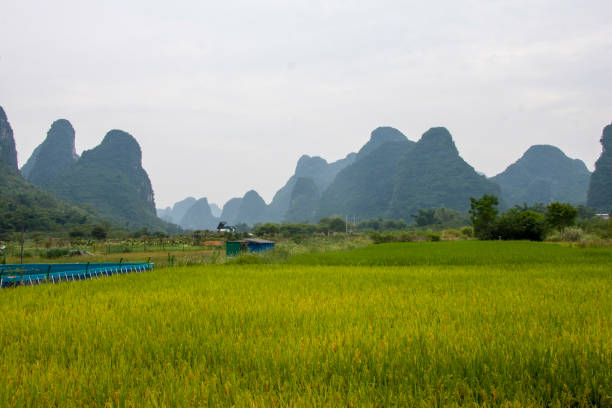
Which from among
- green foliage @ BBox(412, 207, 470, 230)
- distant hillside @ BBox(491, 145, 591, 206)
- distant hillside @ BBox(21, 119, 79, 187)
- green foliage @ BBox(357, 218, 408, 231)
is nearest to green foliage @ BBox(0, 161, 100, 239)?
distant hillside @ BBox(21, 119, 79, 187)

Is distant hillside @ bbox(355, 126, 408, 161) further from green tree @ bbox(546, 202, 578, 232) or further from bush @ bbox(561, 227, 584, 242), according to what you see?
bush @ bbox(561, 227, 584, 242)

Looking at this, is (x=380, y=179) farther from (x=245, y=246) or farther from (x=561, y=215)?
(x=245, y=246)

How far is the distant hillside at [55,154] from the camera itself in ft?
386

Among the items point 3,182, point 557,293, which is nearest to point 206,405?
point 557,293

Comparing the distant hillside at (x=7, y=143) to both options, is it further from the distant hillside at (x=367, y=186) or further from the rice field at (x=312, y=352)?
the rice field at (x=312, y=352)

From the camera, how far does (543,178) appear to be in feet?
489

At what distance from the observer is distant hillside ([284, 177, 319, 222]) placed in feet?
581

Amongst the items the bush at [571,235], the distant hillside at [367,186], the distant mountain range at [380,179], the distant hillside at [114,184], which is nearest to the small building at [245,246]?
the bush at [571,235]

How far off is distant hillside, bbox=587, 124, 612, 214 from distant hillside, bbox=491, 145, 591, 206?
Result: 151 feet

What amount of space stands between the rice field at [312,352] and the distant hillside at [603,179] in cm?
10305

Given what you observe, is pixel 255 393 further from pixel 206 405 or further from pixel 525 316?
pixel 525 316

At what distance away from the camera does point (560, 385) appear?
6.77 feet

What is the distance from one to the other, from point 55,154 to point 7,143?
109 ft

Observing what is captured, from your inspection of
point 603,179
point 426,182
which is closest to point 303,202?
point 426,182
